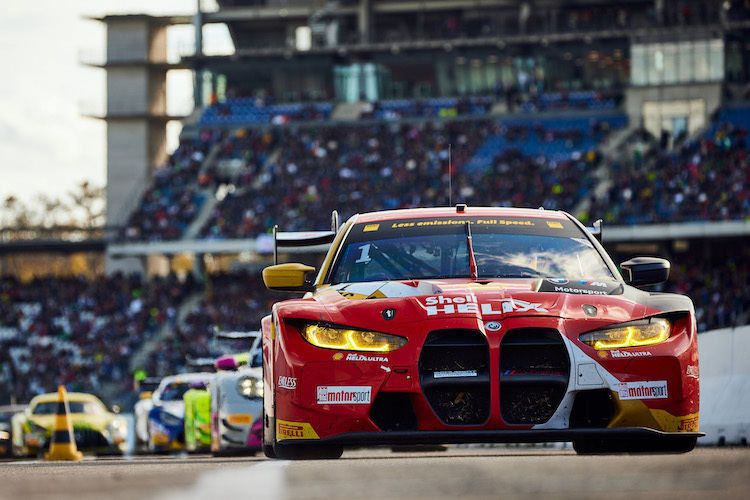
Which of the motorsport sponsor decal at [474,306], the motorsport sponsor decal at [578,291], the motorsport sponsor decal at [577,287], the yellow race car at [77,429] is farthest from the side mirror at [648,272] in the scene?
the yellow race car at [77,429]

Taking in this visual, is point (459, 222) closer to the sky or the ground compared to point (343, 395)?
closer to the sky

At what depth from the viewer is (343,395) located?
7.02 meters

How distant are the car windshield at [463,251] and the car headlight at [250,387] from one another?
5006mm

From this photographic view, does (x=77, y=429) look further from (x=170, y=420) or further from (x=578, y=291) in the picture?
(x=578, y=291)

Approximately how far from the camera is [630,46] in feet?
175

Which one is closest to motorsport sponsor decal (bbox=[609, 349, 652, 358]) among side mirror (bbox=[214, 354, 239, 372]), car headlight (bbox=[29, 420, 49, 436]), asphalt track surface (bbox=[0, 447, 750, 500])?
asphalt track surface (bbox=[0, 447, 750, 500])

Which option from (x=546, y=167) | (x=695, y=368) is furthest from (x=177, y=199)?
(x=695, y=368)

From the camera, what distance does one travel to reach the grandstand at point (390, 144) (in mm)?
42375

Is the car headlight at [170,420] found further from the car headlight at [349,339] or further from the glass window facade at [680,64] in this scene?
the glass window facade at [680,64]

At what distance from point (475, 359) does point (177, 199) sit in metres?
43.8

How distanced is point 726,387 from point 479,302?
22.3 ft

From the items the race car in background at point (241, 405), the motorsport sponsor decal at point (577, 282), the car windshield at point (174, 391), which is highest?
the motorsport sponsor decal at point (577, 282)

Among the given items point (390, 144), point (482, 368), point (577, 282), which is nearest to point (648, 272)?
point (577, 282)

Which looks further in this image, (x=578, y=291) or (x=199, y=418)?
(x=199, y=418)
